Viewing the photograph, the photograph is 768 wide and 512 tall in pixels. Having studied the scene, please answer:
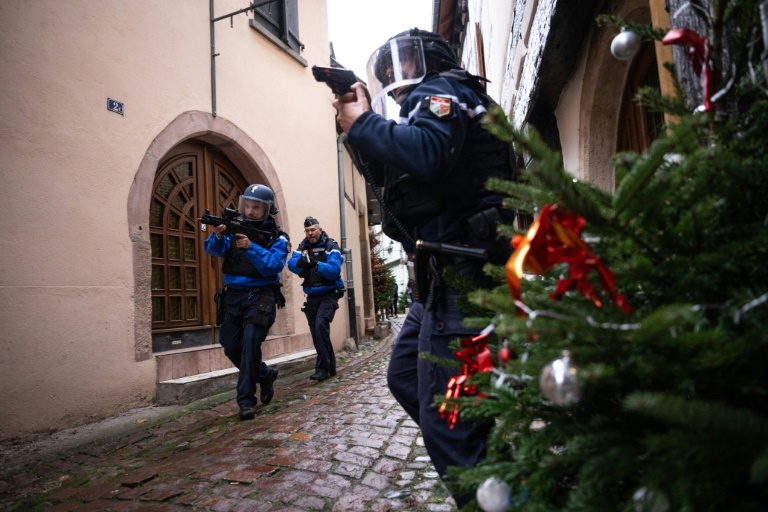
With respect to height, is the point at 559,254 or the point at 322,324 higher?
the point at 559,254

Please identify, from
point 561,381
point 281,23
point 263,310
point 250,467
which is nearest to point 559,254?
point 561,381

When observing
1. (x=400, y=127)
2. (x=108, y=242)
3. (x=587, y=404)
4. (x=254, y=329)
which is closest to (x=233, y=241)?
(x=254, y=329)

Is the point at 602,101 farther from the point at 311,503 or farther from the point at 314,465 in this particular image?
the point at 311,503

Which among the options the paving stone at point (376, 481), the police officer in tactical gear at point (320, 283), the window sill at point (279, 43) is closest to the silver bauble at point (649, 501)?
the paving stone at point (376, 481)

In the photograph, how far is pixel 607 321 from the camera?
851 millimetres

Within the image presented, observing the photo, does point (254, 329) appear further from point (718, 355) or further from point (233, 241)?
point (718, 355)

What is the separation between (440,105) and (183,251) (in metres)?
5.36

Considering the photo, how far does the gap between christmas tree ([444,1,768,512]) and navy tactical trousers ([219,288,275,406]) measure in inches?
144

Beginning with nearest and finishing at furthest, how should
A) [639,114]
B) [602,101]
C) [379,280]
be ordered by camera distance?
1. [639,114]
2. [602,101]
3. [379,280]

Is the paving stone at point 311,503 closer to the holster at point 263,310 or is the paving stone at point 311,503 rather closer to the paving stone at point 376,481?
the paving stone at point 376,481

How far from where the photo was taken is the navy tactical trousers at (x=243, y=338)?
180 inches

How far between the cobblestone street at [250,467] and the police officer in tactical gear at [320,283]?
1.64 meters

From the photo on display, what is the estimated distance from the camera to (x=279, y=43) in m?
8.45

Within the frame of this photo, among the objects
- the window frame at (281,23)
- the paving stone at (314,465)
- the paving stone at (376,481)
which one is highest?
the window frame at (281,23)
